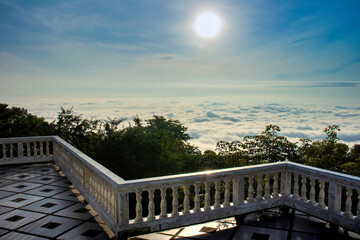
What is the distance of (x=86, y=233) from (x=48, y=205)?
1.73m

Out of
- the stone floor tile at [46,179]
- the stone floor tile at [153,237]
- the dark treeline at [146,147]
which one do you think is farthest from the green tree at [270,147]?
the stone floor tile at [153,237]

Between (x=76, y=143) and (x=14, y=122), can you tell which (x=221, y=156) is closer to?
(x=76, y=143)

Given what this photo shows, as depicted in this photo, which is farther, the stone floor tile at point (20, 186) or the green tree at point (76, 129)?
the green tree at point (76, 129)

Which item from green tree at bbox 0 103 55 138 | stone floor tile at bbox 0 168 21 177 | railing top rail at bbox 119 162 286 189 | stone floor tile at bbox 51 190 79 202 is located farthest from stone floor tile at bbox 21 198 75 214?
green tree at bbox 0 103 55 138

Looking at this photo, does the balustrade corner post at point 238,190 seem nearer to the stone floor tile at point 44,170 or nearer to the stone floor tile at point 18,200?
the stone floor tile at point 18,200

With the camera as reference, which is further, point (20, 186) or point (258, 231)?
point (20, 186)

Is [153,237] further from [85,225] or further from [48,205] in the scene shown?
[48,205]

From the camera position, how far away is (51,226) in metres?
4.89

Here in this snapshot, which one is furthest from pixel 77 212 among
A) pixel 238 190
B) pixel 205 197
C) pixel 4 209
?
pixel 238 190

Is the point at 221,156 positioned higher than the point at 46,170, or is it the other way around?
the point at 46,170

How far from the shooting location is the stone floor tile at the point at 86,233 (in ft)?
14.7

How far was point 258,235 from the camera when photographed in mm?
4582

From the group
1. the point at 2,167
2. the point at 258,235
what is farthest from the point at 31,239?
the point at 2,167

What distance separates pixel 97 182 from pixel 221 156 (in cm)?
1856
